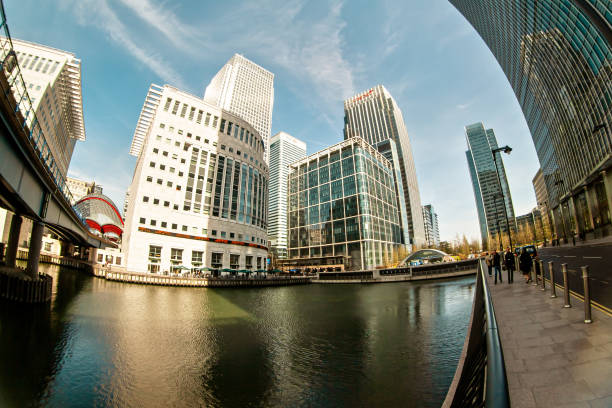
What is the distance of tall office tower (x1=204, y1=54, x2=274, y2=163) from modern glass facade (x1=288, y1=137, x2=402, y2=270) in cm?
5575

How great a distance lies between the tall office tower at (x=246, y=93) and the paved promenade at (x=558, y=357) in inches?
6443

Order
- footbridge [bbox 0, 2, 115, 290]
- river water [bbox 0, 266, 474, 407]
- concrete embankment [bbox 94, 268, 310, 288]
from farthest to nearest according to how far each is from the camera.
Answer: concrete embankment [bbox 94, 268, 310, 288] → footbridge [bbox 0, 2, 115, 290] → river water [bbox 0, 266, 474, 407]

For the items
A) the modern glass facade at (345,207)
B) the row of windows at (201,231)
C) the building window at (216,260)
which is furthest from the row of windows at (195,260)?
the modern glass facade at (345,207)

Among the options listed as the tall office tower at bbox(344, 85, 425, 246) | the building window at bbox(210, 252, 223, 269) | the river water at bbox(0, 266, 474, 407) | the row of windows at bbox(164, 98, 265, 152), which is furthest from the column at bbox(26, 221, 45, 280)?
the tall office tower at bbox(344, 85, 425, 246)

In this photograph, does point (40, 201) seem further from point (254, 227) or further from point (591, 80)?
point (591, 80)

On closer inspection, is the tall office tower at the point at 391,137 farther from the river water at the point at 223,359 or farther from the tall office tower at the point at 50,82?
the tall office tower at the point at 50,82

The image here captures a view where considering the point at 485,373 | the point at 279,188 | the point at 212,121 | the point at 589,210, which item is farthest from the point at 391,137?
the point at 485,373

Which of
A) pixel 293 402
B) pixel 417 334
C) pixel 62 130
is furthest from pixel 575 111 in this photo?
pixel 62 130

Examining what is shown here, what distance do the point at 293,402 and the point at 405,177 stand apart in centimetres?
16595

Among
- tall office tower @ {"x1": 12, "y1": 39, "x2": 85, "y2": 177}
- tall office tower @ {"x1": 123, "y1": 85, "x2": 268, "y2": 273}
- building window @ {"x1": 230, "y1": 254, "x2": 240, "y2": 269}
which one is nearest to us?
tall office tower @ {"x1": 123, "y1": 85, "x2": 268, "y2": 273}

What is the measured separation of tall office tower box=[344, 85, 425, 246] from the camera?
151250 millimetres

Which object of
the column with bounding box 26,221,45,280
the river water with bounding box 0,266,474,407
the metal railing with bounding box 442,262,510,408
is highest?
the column with bounding box 26,221,45,280

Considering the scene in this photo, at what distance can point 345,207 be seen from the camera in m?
107

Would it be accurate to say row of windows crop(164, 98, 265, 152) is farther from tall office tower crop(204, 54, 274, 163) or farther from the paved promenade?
tall office tower crop(204, 54, 274, 163)
